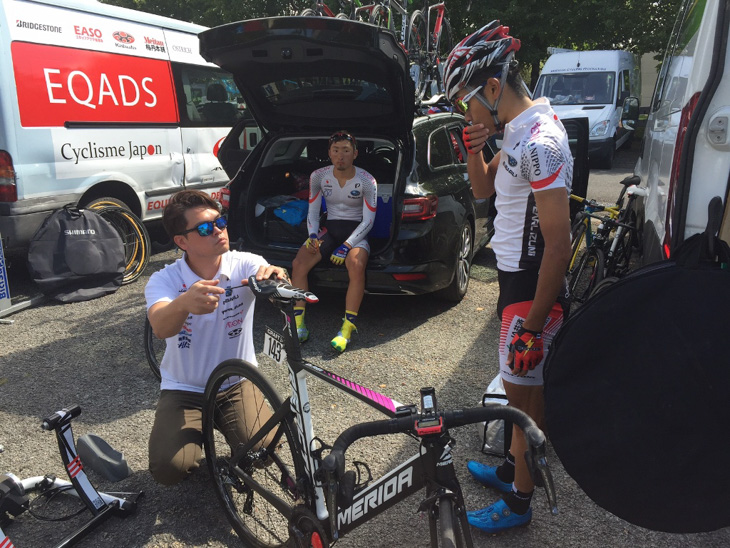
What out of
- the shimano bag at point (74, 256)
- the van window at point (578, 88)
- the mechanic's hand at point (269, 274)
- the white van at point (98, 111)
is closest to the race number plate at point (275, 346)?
the mechanic's hand at point (269, 274)

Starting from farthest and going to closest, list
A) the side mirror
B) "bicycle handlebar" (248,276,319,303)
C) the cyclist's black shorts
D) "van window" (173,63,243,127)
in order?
the side mirror < "van window" (173,63,243,127) < the cyclist's black shorts < "bicycle handlebar" (248,276,319,303)

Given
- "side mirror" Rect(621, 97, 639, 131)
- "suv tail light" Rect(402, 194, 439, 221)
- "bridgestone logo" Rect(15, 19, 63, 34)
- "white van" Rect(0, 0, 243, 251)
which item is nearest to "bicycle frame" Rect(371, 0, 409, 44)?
"white van" Rect(0, 0, 243, 251)

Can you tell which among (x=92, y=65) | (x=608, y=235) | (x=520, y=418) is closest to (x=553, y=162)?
(x=520, y=418)

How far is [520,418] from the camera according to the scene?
1.38m

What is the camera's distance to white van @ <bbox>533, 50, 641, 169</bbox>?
13.7 metres

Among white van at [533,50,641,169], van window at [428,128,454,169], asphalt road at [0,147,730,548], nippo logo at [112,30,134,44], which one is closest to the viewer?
asphalt road at [0,147,730,548]

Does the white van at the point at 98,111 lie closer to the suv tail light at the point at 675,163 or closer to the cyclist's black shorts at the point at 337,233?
the cyclist's black shorts at the point at 337,233

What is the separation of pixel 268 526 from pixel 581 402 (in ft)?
4.80

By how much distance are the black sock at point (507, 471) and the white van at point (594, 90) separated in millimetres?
12725

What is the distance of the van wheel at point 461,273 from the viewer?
4984 mm

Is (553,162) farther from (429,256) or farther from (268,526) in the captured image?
(429,256)

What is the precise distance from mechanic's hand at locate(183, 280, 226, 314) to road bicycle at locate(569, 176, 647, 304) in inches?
139

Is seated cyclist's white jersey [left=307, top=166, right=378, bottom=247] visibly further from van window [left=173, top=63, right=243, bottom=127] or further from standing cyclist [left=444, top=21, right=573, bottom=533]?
van window [left=173, top=63, right=243, bottom=127]

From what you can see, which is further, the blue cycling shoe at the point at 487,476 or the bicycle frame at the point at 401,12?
the bicycle frame at the point at 401,12
